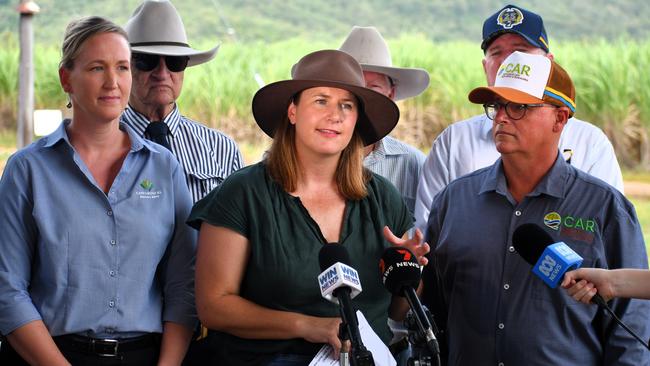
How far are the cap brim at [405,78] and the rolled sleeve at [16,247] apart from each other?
1.91 m

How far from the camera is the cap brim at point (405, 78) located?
4578mm

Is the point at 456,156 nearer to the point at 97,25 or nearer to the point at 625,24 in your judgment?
the point at 97,25

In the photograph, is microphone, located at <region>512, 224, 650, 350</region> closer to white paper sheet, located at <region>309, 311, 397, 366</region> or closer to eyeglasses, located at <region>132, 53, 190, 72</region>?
white paper sheet, located at <region>309, 311, 397, 366</region>

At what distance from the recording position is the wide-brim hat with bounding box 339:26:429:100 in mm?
4641

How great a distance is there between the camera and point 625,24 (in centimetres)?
938

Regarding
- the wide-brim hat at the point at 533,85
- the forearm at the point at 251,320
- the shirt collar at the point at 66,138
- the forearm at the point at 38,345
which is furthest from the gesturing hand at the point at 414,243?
the forearm at the point at 38,345

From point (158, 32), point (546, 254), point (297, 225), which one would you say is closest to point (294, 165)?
point (297, 225)

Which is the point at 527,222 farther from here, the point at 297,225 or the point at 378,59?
the point at 378,59

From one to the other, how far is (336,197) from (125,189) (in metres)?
0.64

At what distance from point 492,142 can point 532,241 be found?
4.41 feet

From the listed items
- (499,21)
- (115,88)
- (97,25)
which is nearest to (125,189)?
(115,88)

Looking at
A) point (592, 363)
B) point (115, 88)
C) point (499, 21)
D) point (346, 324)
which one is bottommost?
point (592, 363)

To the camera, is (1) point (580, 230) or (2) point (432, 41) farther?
(2) point (432, 41)

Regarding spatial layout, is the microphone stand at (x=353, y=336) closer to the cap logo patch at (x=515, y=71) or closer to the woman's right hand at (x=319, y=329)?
the woman's right hand at (x=319, y=329)
